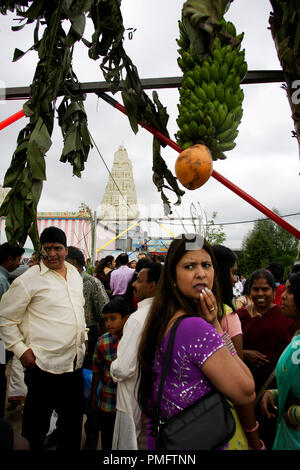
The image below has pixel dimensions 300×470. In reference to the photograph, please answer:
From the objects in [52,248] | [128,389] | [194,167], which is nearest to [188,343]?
[128,389]

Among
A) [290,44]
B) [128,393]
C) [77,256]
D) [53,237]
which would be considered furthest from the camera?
[77,256]

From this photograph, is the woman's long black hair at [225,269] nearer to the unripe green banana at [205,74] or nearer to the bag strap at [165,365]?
the bag strap at [165,365]

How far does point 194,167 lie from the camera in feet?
3.61

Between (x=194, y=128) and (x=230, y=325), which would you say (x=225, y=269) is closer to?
(x=230, y=325)

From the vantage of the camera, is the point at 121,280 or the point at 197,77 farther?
the point at 121,280

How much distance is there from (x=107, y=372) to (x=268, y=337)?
111 cm

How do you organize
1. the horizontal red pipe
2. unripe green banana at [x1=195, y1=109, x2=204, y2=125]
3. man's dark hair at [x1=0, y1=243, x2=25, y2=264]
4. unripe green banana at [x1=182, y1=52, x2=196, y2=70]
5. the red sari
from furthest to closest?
man's dark hair at [x1=0, y1=243, x2=25, y2=264] → the red sari → the horizontal red pipe → unripe green banana at [x1=182, y1=52, x2=196, y2=70] → unripe green banana at [x1=195, y1=109, x2=204, y2=125]

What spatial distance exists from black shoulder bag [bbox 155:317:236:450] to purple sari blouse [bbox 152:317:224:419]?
0.03m

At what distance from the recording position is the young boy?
6.82ft

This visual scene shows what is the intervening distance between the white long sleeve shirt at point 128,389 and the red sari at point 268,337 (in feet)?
3.46

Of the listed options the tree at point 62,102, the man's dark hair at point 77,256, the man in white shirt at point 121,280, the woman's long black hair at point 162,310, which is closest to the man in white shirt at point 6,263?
the man's dark hair at point 77,256

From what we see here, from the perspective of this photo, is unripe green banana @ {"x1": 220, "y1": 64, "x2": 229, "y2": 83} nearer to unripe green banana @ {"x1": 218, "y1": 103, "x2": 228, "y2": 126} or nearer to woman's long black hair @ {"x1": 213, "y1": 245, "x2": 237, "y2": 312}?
unripe green banana @ {"x1": 218, "y1": 103, "x2": 228, "y2": 126}

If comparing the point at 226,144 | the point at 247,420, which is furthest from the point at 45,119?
the point at 247,420

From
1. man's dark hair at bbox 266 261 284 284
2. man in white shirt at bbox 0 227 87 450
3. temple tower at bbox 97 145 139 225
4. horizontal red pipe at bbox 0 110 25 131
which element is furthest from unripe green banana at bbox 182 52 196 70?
temple tower at bbox 97 145 139 225
